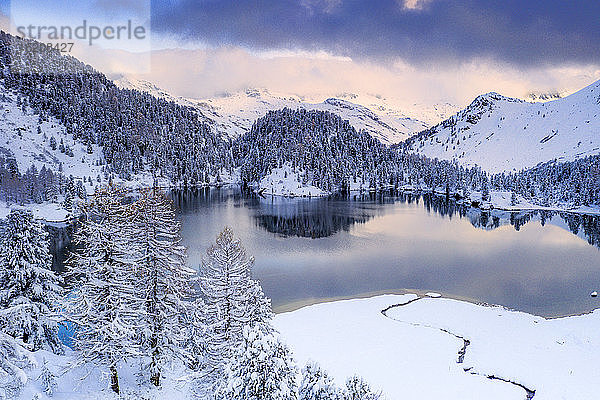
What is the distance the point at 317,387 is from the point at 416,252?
65.8 metres

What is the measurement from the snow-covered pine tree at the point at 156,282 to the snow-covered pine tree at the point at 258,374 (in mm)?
11302

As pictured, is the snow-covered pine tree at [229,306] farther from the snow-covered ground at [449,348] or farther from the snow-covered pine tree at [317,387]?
the snow-covered ground at [449,348]

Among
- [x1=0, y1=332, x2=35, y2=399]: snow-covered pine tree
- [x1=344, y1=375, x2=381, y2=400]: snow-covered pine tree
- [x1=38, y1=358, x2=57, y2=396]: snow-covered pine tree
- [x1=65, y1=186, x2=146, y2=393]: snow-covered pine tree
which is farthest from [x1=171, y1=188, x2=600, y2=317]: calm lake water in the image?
Answer: [x1=0, y1=332, x2=35, y2=399]: snow-covered pine tree

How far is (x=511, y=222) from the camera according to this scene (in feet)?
382

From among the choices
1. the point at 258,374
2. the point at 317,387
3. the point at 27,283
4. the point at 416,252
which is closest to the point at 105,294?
the point at 27,283

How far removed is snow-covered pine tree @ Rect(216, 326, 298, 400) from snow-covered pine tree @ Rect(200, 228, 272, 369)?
25.8 ft

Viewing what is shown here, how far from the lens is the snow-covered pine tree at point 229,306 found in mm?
19938

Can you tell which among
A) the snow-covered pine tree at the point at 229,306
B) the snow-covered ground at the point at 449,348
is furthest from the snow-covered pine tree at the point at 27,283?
the snow-covered ground at the point at 449,348

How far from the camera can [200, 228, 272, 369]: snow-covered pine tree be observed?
19.9m

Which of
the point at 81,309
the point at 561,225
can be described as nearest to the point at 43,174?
the point at 81,309

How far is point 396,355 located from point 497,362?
25.8 feet

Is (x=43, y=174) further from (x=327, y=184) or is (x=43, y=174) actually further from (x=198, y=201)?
(x=327, y=184)

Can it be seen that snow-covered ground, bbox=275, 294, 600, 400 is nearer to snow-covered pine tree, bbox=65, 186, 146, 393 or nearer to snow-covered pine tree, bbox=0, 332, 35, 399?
snow-covered pine tree, bbox=65, 186, 146, 393

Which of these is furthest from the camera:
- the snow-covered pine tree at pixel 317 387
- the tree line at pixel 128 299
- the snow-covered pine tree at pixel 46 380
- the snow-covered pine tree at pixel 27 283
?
the snow-covered pine tree at pixel 27 283
